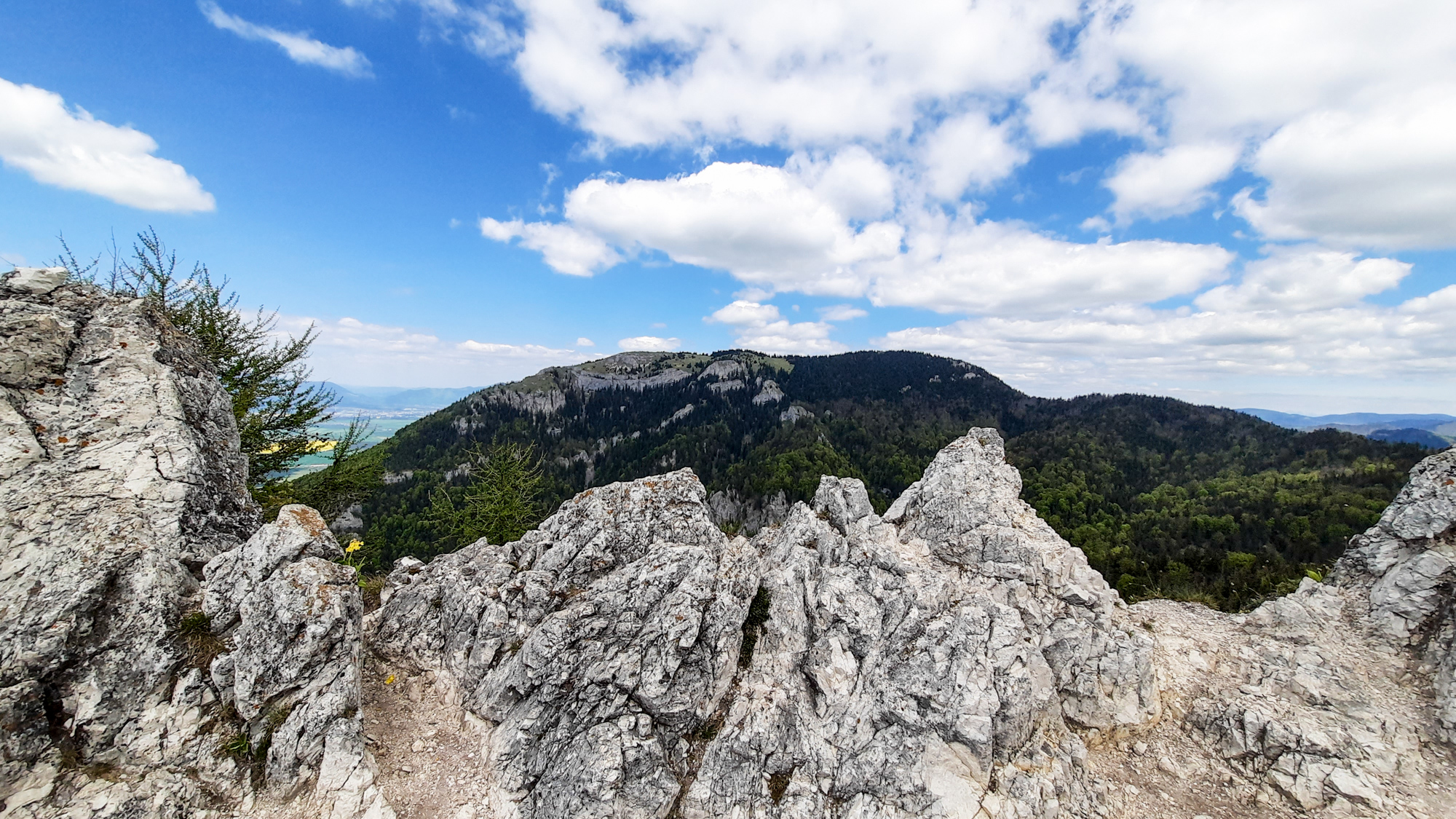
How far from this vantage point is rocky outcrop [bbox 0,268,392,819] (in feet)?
33.4

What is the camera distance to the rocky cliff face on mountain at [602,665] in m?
11.1

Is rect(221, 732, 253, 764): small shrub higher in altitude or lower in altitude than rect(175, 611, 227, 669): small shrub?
lower

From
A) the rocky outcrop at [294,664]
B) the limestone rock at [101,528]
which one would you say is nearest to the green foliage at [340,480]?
the limestone rock at [101,528]

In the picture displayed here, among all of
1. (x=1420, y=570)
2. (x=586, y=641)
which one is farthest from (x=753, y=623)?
(x=1420, y=570)

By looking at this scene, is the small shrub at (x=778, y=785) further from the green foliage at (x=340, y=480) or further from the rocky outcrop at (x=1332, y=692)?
the green foliage at (x=340, y=480)

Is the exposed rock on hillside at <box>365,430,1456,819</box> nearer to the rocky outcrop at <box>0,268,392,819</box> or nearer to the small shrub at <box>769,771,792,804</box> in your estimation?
the small shrub at <box>769,771,792,804</box>

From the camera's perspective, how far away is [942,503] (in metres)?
19.7

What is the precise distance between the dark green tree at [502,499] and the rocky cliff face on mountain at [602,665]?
20.6 feet

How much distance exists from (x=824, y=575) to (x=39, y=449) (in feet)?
72.1

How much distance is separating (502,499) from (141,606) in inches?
516

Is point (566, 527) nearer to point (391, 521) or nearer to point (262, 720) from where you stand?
point (262, 720)

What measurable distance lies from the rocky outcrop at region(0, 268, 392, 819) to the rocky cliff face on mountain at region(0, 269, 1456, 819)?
6cm

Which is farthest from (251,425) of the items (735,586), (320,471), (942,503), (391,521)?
(391,521)

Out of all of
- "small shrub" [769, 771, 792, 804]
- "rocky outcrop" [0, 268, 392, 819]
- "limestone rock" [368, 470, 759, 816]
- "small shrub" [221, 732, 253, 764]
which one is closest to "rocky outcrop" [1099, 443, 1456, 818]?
"small shrub" [769, 771, 792, 804]
